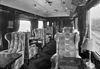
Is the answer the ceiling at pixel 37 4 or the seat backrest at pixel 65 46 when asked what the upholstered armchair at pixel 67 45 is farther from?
the ceiling at pixel 37 4

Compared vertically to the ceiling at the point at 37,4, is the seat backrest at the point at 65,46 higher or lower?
lower

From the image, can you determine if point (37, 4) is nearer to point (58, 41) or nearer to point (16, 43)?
point (16, 43)

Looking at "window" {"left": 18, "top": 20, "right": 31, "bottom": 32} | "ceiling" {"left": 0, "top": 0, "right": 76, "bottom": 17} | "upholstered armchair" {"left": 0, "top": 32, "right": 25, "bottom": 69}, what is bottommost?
"upholstered armchair" {"left": 0, "top": 32, "right": 25, "bottom": 69}

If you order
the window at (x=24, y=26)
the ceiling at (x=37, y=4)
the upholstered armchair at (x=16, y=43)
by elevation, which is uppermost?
the ceiling at (x=37, y=4)

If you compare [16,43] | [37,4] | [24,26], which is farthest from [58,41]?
[24,26]

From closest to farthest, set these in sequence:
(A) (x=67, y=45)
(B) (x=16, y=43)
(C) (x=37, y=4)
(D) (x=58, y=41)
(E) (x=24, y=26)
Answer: (D) (x=58, y=41) < (A) (x=67, y=45) < (B) (x=16, y=43) < (C) (x=37, y=4) < (E) (x=24, y=26)

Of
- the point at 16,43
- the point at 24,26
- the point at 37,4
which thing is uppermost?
the point at 37,4

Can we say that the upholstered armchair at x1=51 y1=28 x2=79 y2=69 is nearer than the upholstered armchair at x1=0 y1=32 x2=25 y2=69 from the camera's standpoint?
Yes

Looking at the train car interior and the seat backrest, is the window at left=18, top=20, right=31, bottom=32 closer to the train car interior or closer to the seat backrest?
the train car interior

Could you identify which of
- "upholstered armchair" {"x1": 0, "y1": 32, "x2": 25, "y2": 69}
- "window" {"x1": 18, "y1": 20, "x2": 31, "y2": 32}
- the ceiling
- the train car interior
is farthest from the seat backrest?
"window" {"x1": 18, "y1": 20, "x2": 31, "y2": 32}

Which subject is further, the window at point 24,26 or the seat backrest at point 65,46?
the window at point 24,26

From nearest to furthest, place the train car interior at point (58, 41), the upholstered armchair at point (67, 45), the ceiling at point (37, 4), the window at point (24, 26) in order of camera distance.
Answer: the train car interior at point (58, 41)
the upholstered armchair at point (67, 45)
the ceiling at point (37, 4)
the window at point (24, 26)

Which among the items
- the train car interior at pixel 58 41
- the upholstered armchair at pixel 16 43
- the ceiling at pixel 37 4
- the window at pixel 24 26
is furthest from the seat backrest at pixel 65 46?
the window at pixel 24 26

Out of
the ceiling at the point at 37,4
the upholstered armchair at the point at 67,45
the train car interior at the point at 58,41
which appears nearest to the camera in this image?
the train car interior at the point at 58,41
